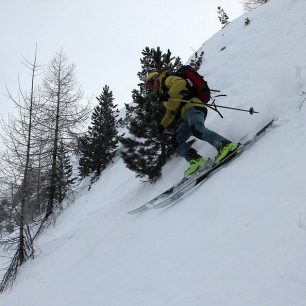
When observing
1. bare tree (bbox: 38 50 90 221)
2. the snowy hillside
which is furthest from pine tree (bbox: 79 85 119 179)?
the snowy hillside

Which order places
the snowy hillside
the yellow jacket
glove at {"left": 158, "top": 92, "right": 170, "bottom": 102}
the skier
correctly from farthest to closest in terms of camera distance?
glove at {"left": 158, "top": 92, "right": 170, "bottom": 102}, the yellow jacket, the skier, the snowy hillside

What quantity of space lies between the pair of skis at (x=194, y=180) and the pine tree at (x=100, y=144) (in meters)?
17.2

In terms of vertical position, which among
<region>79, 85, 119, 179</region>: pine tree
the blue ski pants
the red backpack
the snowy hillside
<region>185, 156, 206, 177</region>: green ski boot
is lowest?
the snowy hillside

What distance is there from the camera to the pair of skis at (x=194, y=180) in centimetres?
605

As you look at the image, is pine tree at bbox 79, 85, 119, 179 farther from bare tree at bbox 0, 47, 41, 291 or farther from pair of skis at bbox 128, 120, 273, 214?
pair of skis at bbox 128, 120, 273, 214

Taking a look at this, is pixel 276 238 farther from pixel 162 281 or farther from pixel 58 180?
pixel 58 180

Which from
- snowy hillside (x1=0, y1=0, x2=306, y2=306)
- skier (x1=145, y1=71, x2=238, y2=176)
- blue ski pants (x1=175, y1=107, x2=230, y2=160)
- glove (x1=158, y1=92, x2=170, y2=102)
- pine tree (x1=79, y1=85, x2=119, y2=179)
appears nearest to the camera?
snowy hillside (x1=0, y1=0, x2=306, y2=306)

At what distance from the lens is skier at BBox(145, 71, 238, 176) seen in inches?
255

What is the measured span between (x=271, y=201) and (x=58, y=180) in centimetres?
1327

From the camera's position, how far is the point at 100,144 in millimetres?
25719

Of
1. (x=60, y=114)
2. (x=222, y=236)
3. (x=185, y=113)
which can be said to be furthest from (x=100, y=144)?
(x=222, y=236)

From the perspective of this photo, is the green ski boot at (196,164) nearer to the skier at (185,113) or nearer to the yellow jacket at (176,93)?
the skier at (185,113)

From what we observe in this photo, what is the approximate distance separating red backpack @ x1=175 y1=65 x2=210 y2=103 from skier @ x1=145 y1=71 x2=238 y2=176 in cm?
9

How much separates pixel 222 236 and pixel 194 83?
369 cm
